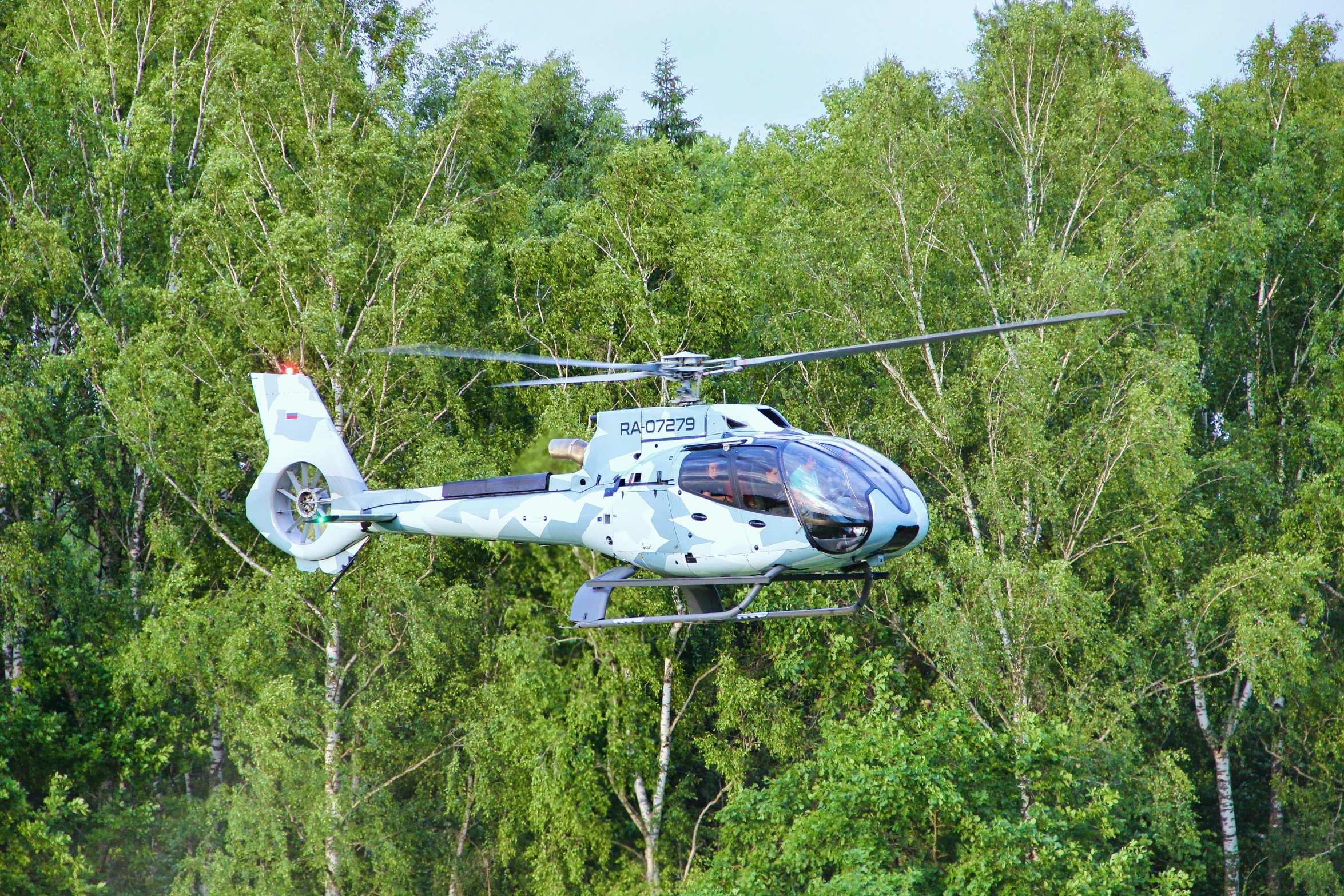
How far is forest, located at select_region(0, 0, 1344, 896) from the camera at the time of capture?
59.4ft

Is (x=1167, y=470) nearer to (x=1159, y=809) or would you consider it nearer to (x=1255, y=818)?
(x=1159, y=809)

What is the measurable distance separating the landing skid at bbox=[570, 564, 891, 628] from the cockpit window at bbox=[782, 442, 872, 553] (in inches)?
22.7

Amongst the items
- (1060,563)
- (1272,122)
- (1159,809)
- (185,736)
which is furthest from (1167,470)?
(185,736)

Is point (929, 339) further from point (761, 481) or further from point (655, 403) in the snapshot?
point (655, 403)

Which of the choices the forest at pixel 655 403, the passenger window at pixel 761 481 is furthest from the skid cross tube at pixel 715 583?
the forest at pixel 655 403

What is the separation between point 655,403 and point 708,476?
7855mm

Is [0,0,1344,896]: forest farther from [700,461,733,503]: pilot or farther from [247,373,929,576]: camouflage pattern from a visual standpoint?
[700,461,733,503]: pilot

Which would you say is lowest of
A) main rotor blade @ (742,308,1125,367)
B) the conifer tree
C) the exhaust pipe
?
the exhaust pipe

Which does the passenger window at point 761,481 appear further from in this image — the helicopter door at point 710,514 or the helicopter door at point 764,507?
the helicopter door at point 710,514

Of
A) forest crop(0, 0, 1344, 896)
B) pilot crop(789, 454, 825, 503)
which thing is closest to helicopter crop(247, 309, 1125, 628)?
pilot crop(789, 454, 825, 503)

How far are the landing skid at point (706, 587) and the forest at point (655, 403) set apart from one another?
495cm

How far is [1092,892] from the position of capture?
14938 millimetres

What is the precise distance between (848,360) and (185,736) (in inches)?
498

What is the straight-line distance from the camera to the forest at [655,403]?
1809 cm
